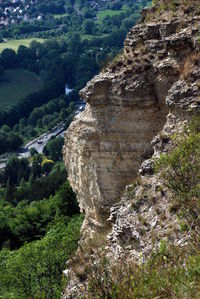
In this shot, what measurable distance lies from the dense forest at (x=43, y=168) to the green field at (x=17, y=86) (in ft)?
6.56

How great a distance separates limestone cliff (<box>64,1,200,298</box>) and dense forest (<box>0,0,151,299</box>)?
93.1 inches

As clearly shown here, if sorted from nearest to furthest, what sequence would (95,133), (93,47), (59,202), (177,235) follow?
(177,235), (95,133), (59,202), (93,47)

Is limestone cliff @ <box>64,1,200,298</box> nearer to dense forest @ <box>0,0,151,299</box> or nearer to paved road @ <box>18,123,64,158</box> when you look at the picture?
dense forest @ <box>0,0,151,299</box>

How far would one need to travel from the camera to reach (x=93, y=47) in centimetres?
16800

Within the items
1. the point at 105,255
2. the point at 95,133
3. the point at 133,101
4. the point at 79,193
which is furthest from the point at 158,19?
the point at 105,255

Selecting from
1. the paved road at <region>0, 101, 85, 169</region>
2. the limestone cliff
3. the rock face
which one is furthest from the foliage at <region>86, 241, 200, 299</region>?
the paved road at <region>0, 101, 85, 169</region>

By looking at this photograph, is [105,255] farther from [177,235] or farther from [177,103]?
[177,103]

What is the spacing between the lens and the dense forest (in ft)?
78.3

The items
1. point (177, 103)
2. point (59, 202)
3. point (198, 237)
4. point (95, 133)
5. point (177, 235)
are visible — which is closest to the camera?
point (198, 237)

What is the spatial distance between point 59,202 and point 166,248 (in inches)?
909

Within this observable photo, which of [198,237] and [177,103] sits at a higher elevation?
[177,103]

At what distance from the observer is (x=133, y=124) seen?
2050cm

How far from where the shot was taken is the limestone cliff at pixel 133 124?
15.1m

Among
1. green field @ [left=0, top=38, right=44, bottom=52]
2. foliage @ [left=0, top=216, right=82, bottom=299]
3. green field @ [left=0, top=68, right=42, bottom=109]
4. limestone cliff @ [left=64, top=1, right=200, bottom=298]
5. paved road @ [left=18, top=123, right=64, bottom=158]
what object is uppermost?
limestone cliff @ [left=64, top=1, right=200, bottom=298]
